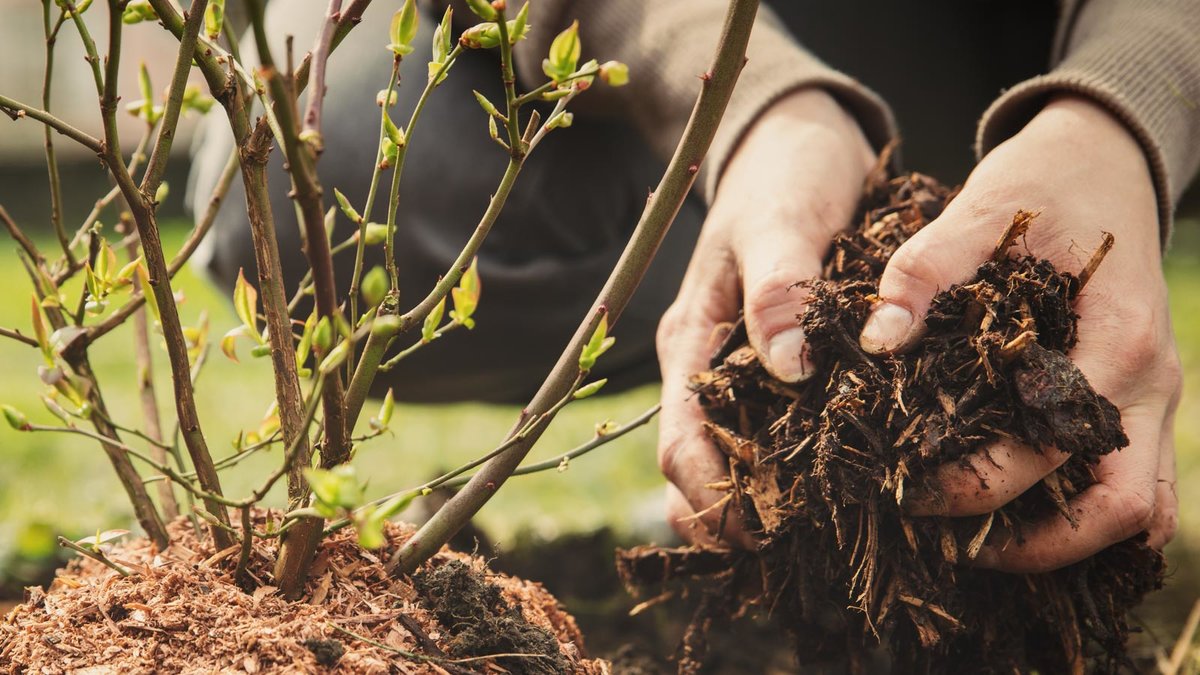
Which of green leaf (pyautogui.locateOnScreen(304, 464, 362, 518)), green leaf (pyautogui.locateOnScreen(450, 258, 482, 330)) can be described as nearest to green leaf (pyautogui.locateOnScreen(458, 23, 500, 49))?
green leaf (pyautogui.locateOnScreen(450, 258, 482, 330))

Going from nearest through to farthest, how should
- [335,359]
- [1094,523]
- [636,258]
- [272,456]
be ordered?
[335,359] < [636,258] < [1094,523] < [272,456]

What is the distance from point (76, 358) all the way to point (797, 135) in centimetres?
101

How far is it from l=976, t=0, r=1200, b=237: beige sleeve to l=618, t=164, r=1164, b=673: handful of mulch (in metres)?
0.31

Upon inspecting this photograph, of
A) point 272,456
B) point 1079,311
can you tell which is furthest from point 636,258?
point 272,456

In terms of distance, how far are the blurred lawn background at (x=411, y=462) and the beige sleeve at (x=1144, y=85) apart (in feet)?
3.01

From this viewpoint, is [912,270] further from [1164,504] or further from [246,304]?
[246,304]

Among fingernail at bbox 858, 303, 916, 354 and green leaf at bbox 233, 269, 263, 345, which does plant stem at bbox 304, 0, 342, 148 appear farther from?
fingernail at bbox 858, 303, 916, 354

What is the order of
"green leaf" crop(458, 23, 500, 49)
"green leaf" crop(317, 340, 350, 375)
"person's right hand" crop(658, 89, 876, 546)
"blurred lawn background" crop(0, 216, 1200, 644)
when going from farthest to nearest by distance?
1. "blurred lawn background" crop(0, 216, 1200, 644)
2. "person's right hand" crop(658, 89, 876, 546)
3. "green leaf" crop(458, 23, 500, 49)
4. "green leaf" crop(317, 340, 350, 375)

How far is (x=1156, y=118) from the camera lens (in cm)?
133

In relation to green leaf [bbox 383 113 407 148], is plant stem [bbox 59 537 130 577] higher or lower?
lower

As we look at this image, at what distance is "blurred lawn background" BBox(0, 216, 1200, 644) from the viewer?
6.88 feet

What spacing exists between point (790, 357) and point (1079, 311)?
35 centimetres

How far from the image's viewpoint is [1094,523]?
3.44 feet

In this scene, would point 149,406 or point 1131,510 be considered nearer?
point 1131,510
